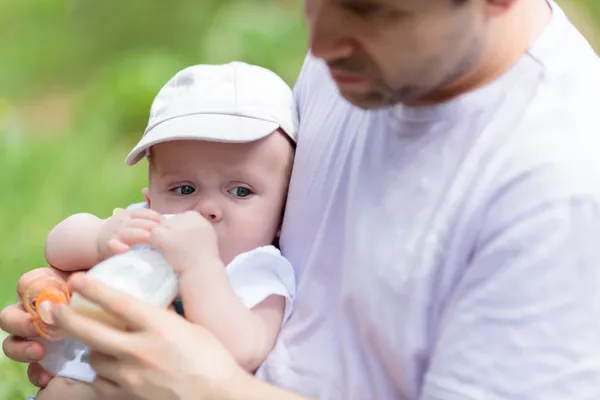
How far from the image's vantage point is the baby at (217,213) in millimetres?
943

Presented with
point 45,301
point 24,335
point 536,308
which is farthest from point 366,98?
point 24,335

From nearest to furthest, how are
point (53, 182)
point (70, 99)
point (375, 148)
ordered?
point (375, 148)
point (53, 182)
point (70, 99)

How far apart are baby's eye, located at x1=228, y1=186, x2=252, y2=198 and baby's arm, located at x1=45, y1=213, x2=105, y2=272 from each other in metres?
0.17

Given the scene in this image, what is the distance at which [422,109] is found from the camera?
829mm

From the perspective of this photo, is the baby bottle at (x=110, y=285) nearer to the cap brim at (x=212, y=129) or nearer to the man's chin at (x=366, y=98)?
the cap brim at (x=212, y=129)

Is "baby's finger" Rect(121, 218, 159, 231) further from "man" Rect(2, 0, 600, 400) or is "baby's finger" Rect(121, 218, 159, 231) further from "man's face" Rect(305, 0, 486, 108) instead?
"man's face" Rect(305, 0, 486, 108)

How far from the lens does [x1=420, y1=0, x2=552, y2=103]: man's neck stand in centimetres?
79

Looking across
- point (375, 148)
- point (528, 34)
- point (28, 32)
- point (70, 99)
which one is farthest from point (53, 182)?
point (528, 34)

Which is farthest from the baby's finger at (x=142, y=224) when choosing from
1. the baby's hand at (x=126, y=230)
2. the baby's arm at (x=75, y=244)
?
the baby's arm at (x=75, y=244)

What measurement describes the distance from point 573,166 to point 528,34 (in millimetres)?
154

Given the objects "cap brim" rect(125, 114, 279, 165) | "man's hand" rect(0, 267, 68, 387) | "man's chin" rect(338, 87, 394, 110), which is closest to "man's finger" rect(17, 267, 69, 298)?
"man's hand" rect(0, 267, 68, 387)

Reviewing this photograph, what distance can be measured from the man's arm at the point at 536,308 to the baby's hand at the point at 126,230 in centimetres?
39

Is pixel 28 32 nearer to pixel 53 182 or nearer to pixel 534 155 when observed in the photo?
pixel 53 182

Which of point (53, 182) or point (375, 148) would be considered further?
point (53, 182)
